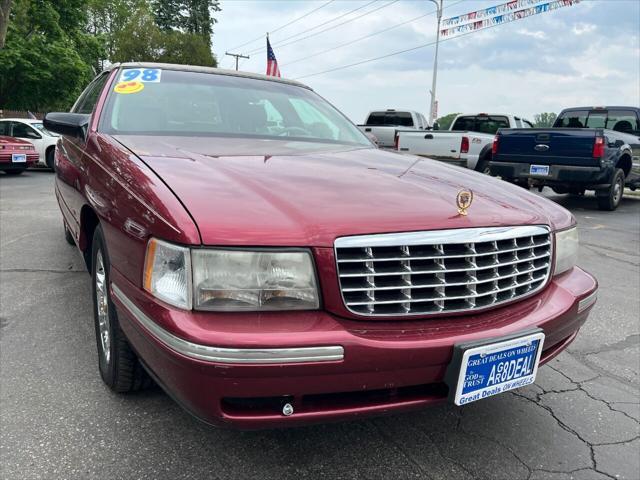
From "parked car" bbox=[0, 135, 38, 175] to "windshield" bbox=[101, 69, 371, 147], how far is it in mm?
10697

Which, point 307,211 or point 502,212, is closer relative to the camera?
point 307,211

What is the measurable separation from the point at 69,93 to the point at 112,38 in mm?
22180

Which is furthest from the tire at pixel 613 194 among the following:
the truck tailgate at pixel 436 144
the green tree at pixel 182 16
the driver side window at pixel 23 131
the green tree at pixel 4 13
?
the green tree at pixel 182 16

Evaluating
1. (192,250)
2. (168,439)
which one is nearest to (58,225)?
(168,439)

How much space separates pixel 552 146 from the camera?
8.38 meters

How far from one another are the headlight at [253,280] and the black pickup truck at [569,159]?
792cm

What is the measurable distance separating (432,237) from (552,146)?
25.2 ft

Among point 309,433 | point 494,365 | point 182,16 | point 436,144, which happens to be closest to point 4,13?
point 436,144

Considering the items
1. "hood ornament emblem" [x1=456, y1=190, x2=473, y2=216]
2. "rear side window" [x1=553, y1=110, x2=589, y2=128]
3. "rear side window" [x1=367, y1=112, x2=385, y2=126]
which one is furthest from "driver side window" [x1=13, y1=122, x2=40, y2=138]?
"hood ornament emblem" [x1=456, y1=190, x2=473, y2=216]

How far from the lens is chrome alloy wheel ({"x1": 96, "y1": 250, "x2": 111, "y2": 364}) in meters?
2.39

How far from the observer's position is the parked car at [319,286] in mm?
1534

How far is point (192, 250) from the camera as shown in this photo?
154 cm

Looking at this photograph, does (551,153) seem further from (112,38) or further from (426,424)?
(112,38)

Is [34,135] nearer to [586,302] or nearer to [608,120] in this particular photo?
[608,120]
